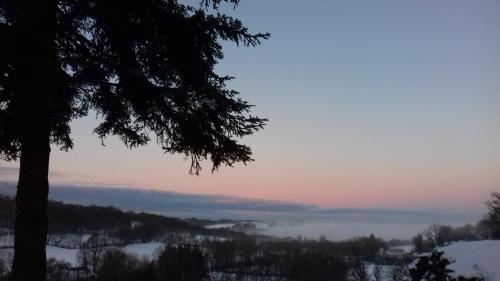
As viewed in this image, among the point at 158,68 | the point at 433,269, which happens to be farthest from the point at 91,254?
the point at 158,68

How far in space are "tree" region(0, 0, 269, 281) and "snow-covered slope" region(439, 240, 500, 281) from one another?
61.4 meters

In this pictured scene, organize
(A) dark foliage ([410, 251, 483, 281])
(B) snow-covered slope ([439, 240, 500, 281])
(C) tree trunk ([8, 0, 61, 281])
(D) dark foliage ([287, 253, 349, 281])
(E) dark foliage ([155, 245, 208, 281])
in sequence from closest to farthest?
(C) tree trunk ([8, 0, 61, 281])
(A) dark foliage ([410, 251, 483, 281])
(B) snow-covered slope ([439, 240, 500, 281])
(E) dark foliage ([155, 245, 208, 281])
(D) dark foliage ([287, 253, 349, 281])

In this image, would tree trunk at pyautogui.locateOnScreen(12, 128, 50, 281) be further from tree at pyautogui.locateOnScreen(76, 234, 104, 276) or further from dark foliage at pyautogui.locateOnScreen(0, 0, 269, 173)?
tree at pyautogui.locateOnScreen(76, 234, 104, 276)

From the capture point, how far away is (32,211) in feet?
19.7

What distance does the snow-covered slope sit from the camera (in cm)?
6356

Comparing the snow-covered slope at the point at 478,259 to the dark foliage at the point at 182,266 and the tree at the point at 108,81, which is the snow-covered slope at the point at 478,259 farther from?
the tree at the point at 108,81

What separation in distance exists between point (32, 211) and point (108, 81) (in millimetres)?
2084

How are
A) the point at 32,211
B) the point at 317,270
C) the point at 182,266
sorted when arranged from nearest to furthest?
the point at 32,211 → the point at 182,266 → the point at 317,270

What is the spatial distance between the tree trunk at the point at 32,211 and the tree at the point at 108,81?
0.01m

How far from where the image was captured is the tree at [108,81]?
5965 mm

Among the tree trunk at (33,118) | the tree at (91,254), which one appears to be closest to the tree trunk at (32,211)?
the tree trunk at (33,118)

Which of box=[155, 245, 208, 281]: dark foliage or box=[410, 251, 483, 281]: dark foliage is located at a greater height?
box=[410, 251, 483, 281]: dark foliage

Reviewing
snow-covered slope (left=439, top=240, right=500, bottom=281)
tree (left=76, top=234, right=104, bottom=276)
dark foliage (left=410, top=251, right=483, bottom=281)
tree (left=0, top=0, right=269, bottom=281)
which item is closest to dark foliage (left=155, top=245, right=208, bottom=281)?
tree (left=76, top=234, right=104, bottom=276)

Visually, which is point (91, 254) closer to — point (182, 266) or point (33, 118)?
point (182, 266)
